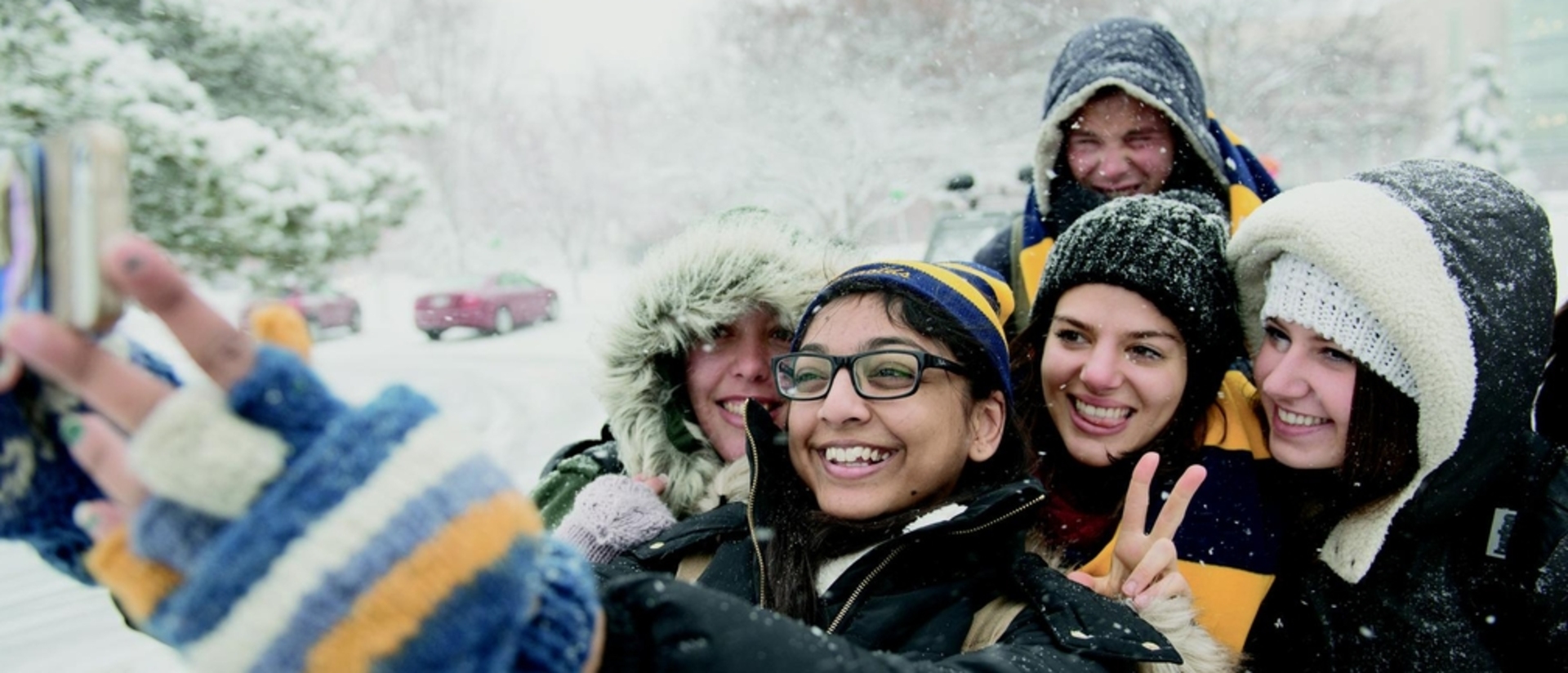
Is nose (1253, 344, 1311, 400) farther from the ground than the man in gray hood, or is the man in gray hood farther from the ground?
the man in gray hood

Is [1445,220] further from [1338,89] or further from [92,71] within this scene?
[1338,89]

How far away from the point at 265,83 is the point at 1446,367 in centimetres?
1053

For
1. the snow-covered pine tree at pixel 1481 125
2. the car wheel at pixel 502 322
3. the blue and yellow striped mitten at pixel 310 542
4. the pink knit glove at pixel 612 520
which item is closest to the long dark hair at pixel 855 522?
the pink knit glove at pixel 612 520

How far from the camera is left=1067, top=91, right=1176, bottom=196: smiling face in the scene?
340cm

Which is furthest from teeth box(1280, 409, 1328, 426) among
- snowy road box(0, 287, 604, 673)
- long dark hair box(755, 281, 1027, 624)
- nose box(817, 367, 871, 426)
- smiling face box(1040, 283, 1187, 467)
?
snowy road box(0, 287, 604, 673)

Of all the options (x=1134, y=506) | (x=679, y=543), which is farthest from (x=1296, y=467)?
(x=679, y=543)

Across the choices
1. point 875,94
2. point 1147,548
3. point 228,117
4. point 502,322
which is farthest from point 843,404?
point 875,94

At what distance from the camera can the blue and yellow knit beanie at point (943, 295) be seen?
6.95 feet

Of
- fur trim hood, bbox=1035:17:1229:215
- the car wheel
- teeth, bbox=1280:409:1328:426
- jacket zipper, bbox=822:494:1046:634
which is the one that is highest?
fur trim hood, bbox=1035:17:1229:215

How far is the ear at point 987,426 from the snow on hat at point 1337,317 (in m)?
0.77

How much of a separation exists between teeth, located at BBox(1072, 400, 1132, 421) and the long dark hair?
1.25ft

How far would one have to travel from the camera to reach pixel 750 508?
6.84 feet

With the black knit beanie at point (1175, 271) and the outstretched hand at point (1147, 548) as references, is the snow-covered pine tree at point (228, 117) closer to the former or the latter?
the black knit beanie at point (1175, 271)

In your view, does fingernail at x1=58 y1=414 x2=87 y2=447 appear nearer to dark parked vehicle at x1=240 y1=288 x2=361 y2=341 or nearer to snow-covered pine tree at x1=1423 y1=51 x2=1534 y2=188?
dark parked vehicle at x1=240 y1=288 x2=361 y2=341
